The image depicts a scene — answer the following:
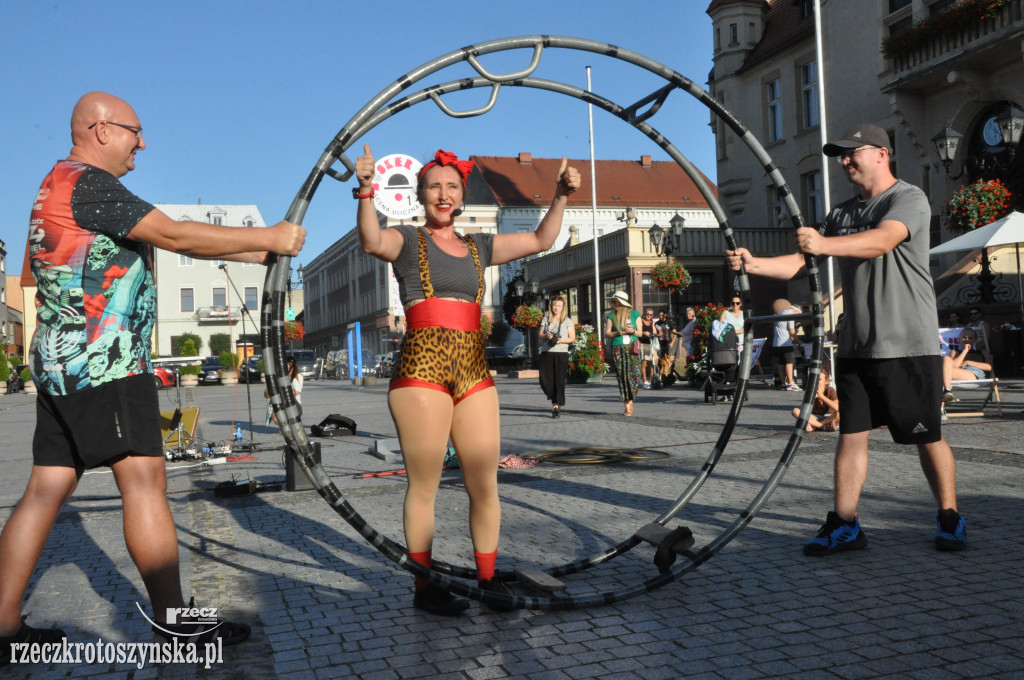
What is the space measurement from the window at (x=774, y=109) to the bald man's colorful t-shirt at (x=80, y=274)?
3062cm

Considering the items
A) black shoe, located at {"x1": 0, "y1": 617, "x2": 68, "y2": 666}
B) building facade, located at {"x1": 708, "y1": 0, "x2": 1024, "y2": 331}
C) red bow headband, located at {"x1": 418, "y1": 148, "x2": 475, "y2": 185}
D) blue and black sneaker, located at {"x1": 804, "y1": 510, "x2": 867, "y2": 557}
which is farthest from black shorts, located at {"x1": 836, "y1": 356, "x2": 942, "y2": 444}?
building facade, located at {"x1": 708, "y1": 0, "x2": 1024, "y2": 331}

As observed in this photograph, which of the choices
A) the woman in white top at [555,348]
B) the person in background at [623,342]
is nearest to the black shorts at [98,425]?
the woman in white top at [555,348]

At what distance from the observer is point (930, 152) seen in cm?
2348

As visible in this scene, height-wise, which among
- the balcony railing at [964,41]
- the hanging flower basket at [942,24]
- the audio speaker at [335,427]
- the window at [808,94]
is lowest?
the audio speaker at [335,427]

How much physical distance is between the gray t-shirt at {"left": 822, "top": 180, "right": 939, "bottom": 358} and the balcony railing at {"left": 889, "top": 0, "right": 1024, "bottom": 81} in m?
18.6

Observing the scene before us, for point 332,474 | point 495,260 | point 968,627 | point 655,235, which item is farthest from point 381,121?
point 655,235

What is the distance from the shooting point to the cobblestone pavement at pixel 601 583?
3.08 metres

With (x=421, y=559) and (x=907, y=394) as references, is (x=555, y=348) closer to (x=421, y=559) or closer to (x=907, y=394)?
(x=907, y=394)

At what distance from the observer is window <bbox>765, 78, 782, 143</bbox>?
31.2 meters

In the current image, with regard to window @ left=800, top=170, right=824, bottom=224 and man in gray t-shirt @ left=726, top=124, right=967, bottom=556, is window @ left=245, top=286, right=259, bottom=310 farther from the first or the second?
man in gray t-shirt @ left=726, top=124, right=967, bottom=556

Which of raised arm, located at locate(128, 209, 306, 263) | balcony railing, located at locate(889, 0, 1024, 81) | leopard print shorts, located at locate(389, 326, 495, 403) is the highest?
balcony railing, located at locate(889, 0, 1024, 81)

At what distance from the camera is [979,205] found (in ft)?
63.1

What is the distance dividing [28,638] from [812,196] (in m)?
29.3

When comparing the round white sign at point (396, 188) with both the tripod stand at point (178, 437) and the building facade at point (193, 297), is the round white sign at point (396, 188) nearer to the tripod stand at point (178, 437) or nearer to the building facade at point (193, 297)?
the tripod stand at point (178, 437)
